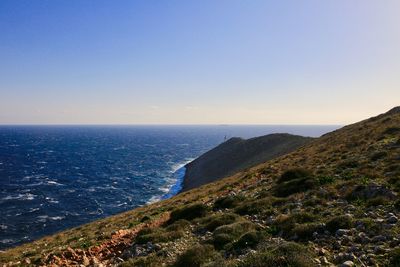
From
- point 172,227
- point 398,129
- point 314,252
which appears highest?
point 398,129

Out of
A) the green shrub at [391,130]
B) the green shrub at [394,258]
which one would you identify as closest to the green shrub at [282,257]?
the green shrub at [394,258]

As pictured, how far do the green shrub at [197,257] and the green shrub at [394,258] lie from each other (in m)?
5.41

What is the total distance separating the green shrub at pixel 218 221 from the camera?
55.3 ft

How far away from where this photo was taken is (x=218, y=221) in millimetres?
17078

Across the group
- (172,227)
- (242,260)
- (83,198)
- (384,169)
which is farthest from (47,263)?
(83,198)

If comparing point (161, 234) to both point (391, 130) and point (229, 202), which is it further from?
point (391, 130)

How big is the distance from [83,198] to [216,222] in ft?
191

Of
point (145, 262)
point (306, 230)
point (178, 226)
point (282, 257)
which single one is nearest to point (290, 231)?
point (306, 230)

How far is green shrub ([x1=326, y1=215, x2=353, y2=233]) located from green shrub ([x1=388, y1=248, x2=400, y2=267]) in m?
2.97

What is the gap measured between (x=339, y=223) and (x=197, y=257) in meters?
5.54

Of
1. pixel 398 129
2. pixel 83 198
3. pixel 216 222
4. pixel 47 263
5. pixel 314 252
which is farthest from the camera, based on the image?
pixel 83 198

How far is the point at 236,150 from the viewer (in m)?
114

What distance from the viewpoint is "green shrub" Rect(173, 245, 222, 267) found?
12117 millimetres

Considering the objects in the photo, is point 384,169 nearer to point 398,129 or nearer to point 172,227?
point 172,227
